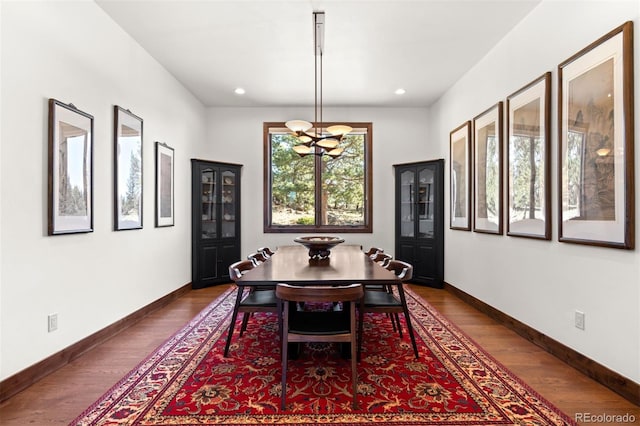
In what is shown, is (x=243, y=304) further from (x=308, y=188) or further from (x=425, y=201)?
(x=425, y=201)

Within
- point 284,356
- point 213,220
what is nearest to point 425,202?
point 213,220

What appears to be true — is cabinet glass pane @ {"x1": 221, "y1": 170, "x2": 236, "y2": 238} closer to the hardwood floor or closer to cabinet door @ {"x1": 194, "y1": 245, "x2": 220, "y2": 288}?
cabinet door @ {"x1": 194, "y1": 245, "x2": 220, "y2": 288}

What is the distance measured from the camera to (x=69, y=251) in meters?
2.59

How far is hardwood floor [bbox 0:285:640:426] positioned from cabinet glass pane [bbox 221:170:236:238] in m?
2.08

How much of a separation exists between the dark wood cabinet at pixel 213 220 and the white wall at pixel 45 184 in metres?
1.04

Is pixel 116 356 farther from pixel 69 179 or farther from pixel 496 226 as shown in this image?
pixel 496 226

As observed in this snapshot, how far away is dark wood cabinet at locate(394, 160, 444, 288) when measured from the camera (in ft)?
17.0

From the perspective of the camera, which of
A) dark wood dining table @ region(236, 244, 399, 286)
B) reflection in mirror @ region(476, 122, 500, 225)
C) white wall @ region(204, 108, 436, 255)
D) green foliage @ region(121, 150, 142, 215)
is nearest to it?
dark wood dining table @ region(236, 244, 399, 286)

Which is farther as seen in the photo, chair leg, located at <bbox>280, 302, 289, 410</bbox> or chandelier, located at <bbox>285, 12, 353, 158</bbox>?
chandelier, located at <bbox>285, 12, 353, 158</bbox>

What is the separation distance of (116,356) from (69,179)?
148 cm

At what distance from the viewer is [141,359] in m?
2.58

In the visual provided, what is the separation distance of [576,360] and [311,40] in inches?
149

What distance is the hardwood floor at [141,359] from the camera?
190 cm

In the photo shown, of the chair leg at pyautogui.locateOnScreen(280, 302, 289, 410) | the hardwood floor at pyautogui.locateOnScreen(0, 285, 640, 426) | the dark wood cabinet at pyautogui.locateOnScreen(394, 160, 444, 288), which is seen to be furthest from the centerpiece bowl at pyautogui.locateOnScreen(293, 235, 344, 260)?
the dark wood cabinet at pyautogui.locateOnScreen(394, 160, 444, 288)
